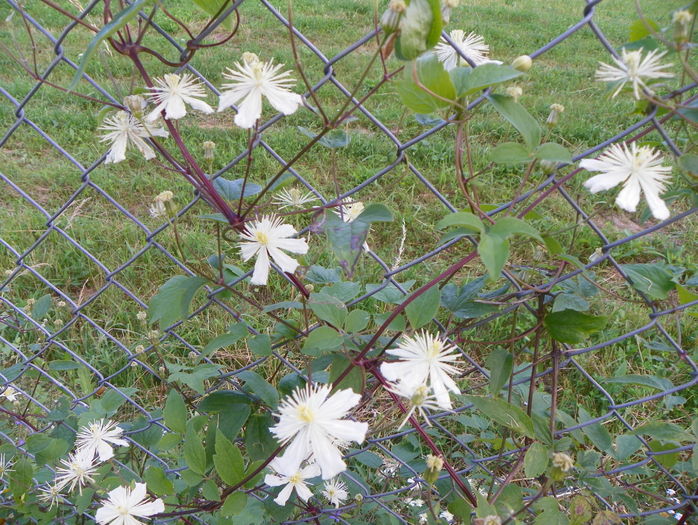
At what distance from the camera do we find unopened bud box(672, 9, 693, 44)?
0.51 m

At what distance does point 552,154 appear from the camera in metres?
0.55

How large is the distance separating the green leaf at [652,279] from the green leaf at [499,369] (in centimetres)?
19

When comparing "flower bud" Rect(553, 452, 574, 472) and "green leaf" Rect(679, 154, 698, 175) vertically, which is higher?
"green leaf" Rect(679, 154, 698, 175)

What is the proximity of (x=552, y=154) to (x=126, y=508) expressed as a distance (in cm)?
73

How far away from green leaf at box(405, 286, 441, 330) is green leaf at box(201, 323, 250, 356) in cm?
27

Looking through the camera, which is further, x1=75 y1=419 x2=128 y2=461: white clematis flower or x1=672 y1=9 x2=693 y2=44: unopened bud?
x1=75 y1=419 x2=128 y2=461: white clematis flower

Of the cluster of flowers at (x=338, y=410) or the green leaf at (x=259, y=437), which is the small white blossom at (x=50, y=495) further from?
the cluster of flowers at (x=338, y=410)

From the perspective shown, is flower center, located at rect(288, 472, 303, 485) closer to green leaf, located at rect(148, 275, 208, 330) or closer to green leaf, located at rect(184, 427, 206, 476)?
green leaf, located at rect(184, 427, 206, 476)

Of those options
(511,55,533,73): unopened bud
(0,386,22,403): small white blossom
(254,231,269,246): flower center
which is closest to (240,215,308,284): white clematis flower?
(254,231,269,246): flower center

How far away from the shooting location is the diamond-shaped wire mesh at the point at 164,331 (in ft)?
2.62

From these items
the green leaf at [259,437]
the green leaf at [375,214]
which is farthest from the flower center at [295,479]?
the green leaf at [375,214]

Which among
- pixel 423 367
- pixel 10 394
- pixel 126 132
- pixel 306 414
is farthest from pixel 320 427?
pixel 10 394

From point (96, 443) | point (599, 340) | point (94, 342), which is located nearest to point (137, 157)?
point (94, 342)

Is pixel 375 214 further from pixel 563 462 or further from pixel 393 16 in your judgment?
pixel 563 462
